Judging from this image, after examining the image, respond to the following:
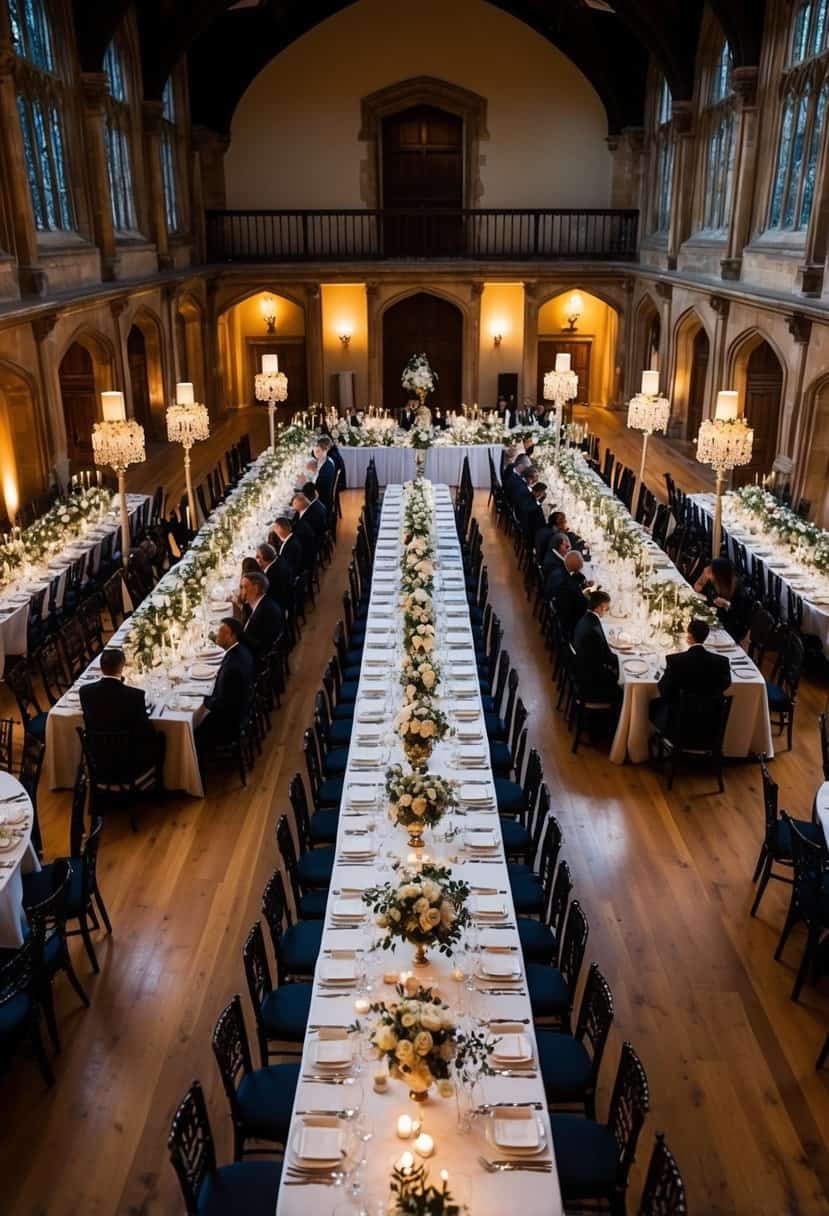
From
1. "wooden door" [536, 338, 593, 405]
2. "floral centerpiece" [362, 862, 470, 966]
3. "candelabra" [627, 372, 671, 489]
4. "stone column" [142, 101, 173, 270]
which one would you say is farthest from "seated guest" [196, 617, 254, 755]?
"wooden door" [536, 338, 593, 405]

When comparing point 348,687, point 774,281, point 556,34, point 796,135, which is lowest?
point 348,687

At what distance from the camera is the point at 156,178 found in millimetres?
19891

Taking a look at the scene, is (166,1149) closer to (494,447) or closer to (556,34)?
(494,447)

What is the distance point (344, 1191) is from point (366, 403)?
74.3ft

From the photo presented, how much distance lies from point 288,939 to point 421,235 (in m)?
22.8

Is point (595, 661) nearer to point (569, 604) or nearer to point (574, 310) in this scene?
point (569, 604)

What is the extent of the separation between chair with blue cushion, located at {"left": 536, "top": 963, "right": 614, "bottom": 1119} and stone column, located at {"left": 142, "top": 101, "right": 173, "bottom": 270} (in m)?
18.7

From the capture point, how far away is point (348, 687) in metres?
9.12

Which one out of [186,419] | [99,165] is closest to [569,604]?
[186,419]

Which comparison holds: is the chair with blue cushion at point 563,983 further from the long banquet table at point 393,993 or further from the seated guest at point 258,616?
the seated guest at point 258,616

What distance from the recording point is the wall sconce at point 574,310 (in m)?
26.1

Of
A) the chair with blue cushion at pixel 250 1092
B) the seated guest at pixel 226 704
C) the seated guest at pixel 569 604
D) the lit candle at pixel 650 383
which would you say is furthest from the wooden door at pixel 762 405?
the chair with blue cushion at pixel 250 1092

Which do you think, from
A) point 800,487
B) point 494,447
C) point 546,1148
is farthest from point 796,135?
point 546,1148

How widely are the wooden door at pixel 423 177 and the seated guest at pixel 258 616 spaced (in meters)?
17.4
